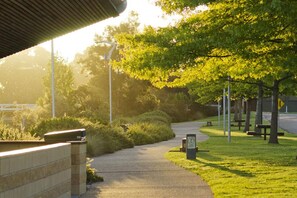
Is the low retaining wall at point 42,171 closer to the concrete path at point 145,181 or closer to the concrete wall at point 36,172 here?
the concrete wall at point 36,172

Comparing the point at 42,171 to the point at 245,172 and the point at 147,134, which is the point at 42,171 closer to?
the point at 245,172

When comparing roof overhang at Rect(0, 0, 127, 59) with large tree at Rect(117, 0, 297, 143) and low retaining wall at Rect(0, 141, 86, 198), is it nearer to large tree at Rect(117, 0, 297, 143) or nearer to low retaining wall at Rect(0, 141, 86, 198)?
low retaining wall at Rect(0, 141, 86, 198)

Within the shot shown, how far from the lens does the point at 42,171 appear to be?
8.12 meters

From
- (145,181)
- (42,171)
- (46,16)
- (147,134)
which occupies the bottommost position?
(145,181)

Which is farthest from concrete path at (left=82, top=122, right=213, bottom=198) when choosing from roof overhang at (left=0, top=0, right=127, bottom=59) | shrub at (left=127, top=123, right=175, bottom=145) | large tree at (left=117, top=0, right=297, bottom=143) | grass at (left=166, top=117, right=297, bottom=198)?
shrub at (left=127, top=123, right=175, bottom=145)

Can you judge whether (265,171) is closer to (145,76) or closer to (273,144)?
(145,76)

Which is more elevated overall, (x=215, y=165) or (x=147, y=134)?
(x=147, y=134)

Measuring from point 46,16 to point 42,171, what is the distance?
8.69 ft

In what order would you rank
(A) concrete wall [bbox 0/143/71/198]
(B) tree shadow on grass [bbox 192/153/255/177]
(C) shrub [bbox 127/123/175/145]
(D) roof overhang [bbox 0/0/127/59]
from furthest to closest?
(C) shrub [bbox 127/123/175/145] < (B) tree shadow on grass [bbox 192/153/255/177] < (D) roof overhang [bbox 0/0/127/59] < (A) concrete wall [bbox 0/143/71/198]

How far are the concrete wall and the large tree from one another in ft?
18.1

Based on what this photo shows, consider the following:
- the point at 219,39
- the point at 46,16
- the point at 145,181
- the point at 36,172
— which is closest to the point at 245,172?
the point at 145,181

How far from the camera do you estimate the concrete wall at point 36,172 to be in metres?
6.75

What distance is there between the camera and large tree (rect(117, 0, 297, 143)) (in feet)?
42.9

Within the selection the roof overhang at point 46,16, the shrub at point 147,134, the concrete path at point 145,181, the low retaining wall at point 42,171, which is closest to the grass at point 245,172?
the concrete path at point 145,181
